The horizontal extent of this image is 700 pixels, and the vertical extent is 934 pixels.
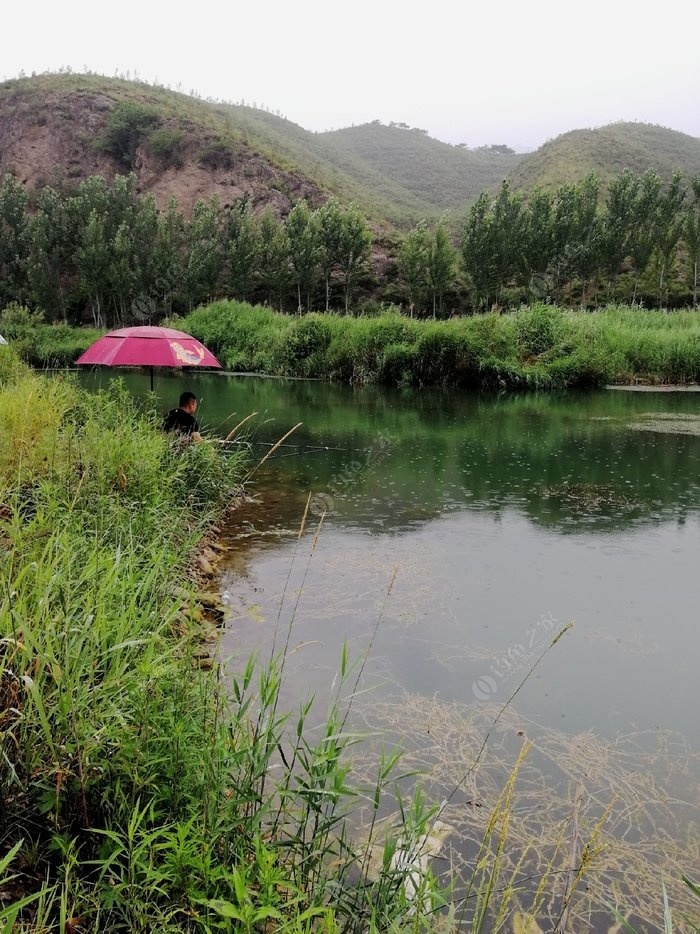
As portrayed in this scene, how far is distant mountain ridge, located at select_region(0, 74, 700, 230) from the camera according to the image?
61.0 m

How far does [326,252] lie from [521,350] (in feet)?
84.4

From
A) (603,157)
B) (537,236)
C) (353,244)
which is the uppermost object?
(603,157)

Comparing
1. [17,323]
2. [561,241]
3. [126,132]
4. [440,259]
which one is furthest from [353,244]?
[126,132]

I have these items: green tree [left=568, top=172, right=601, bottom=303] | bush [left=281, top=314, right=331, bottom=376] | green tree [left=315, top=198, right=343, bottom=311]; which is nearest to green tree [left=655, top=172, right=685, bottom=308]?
green tree [left=568, top=172, right=601, bottom=303]

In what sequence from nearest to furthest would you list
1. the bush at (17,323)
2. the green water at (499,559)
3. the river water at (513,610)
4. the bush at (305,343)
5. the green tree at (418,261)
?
the river water at (513,610), the green water at (499,559), the bush at (305,343), the bush at (17,323), the green tree at (418,261)

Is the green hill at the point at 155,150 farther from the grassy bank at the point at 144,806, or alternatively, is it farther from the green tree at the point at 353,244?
the grassy bank at the point at 144,806

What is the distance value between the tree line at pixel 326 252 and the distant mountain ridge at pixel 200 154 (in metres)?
10.1

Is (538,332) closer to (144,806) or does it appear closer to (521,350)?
(521,350)

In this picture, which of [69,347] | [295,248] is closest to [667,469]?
[69,347]

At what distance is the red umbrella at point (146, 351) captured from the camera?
7918 millimetres

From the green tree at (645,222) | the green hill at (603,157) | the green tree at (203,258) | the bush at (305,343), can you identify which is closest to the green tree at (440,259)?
the green tree at (645,222)

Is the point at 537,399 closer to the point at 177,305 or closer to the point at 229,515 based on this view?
the point at 229,515

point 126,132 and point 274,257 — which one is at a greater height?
point 126,132

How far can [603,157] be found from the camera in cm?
7481
